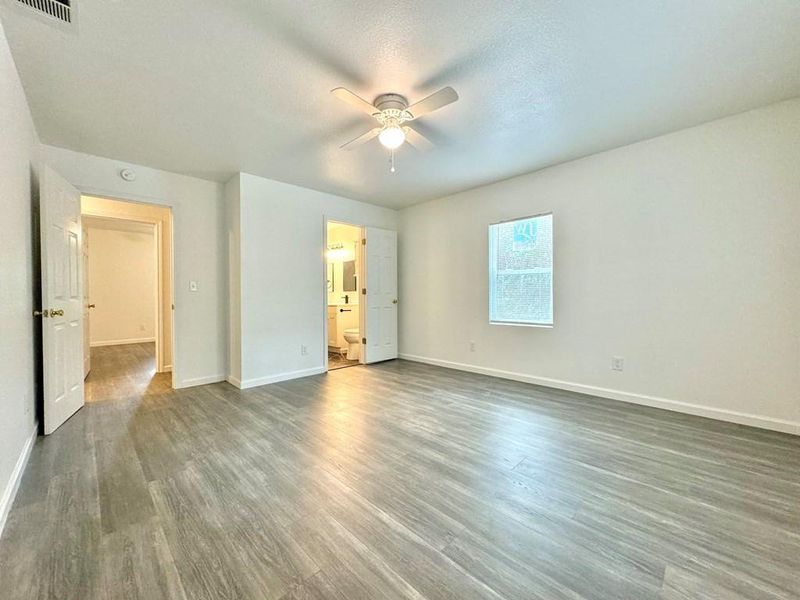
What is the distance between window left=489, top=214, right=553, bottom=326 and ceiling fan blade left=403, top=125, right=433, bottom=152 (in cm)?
Answer: 161

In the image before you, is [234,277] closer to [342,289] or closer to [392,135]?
[392,135]

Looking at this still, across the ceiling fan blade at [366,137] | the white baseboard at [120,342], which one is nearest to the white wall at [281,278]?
the ceiling fan blade at [366,137]

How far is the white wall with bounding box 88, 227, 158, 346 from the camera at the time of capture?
22.9ft

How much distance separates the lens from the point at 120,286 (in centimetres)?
726

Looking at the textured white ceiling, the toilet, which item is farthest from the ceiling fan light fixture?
the toilet

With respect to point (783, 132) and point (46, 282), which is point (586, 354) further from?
point (46, 282)

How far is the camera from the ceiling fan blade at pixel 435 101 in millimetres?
1926

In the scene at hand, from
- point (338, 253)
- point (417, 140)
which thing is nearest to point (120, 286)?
point (338, 253)

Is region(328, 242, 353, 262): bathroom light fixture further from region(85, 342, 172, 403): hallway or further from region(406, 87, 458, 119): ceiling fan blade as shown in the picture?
region(406, 87, 458, 119): ceiling fan blade

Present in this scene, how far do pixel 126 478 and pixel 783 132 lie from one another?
501 cm

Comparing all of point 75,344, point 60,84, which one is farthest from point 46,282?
point 60,84

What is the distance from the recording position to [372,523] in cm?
153

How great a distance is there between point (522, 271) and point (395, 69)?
271 cm

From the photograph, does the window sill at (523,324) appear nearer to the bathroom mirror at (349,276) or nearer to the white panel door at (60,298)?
the bathroom mirror at (349,276)
